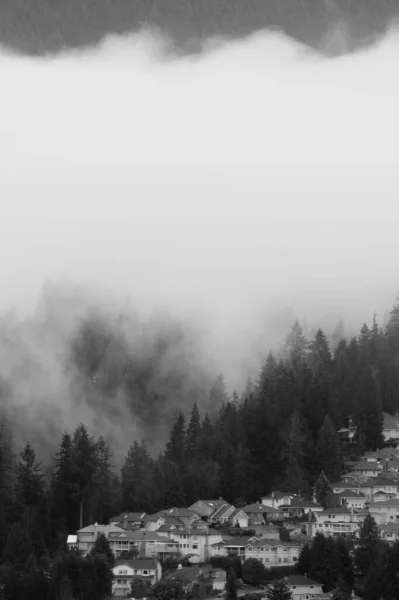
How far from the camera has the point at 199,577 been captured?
333ft

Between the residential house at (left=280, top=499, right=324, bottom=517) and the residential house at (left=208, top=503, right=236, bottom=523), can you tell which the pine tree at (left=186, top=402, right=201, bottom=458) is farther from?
the residential house at (left=280, top=499, right=324, bottom=517)

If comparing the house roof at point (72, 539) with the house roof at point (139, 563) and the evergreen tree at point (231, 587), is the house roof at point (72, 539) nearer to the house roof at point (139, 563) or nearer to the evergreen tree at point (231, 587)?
the house roof at point (139, 563)

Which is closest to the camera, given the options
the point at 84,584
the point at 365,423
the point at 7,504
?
the point at 84,584

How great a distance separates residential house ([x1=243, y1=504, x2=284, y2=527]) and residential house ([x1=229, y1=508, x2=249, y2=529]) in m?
0.41

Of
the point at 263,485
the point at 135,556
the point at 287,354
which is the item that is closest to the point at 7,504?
the point at 135,556

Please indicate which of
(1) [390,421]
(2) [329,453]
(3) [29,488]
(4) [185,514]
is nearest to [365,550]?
(4) [185,514]

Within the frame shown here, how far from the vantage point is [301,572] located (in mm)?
101812

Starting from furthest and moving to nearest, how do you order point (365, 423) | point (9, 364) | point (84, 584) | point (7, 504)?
point (9, 364), point (365, 423), point (7, 504), point (84, 584)

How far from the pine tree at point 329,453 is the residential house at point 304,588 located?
20.3 meters

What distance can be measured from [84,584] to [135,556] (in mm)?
7084

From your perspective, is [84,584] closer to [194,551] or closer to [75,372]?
[194,551]

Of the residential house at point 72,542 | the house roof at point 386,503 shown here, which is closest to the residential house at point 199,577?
the residential house at point 72,542

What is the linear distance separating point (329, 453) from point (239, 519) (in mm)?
12610

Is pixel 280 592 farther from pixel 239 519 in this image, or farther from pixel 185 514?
pixel 185 514
